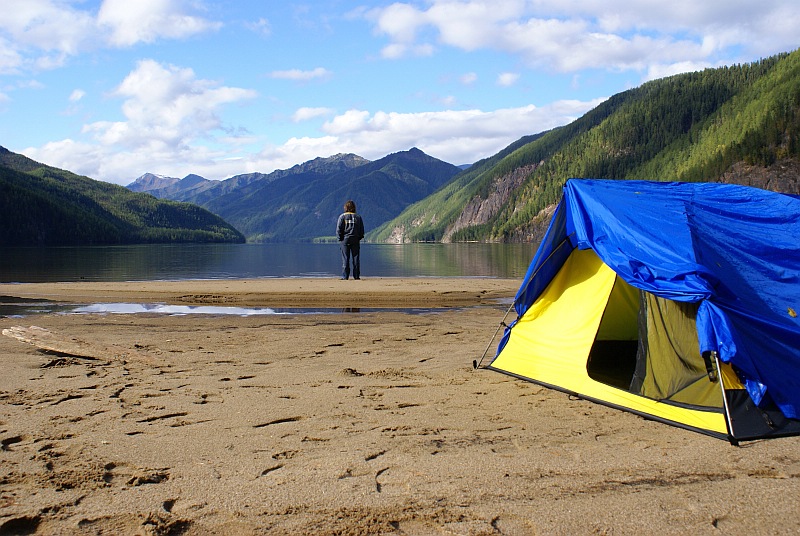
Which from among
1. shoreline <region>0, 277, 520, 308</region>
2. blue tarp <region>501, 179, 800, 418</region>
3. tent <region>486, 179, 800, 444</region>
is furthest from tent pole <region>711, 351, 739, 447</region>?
shoreline <region>0, 277, 520, 308</region>

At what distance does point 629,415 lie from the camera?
7.16 meters

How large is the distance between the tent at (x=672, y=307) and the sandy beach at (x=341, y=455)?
0.44 meters

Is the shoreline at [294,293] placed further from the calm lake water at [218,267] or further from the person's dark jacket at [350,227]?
the calm lake water at [218,267]

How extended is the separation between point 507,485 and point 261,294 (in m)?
17.9

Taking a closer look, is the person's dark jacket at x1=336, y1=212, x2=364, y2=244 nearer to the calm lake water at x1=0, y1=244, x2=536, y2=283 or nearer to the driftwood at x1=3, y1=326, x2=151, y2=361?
the calm lake water at x1=0, y1=244, x2=536, y2=283

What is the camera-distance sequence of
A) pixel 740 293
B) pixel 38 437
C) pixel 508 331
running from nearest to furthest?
pixel 38 437 → pixel 740 293 → pixel 508 331

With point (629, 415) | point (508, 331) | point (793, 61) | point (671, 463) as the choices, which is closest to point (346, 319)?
point (508, 331)

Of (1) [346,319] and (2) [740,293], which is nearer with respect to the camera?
(2) [740,293]

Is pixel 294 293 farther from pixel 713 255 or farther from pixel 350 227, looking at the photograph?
pixel 713 255

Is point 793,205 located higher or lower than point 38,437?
higher

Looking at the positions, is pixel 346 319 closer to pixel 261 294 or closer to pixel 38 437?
pixel 261 294

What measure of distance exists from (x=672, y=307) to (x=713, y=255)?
32.1 inches

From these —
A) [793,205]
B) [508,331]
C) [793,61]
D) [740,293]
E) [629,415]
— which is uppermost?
[793,61]

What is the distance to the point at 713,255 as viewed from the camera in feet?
23.8
